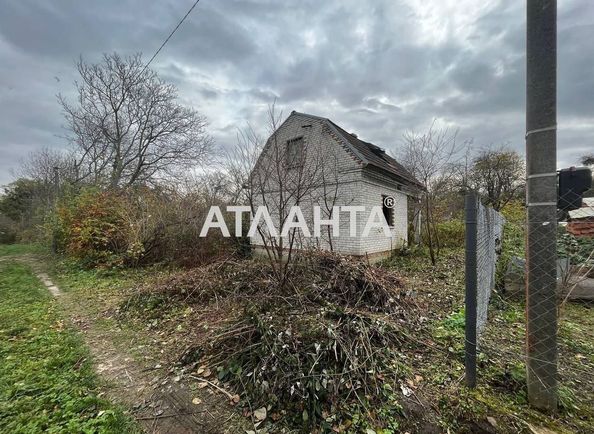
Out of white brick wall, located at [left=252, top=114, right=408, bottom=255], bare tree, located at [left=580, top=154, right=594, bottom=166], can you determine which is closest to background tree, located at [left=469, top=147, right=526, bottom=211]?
bare tree, located at [left=580, top=154, right=594, bottom=166]

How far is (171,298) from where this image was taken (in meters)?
4.77

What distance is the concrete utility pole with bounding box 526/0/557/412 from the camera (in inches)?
70.7

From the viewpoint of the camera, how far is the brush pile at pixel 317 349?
203cm

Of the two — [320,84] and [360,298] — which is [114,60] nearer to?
[320,84]

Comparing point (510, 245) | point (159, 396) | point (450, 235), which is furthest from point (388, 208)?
→ point (159, 396)

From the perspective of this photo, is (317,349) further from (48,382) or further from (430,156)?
(430,156)

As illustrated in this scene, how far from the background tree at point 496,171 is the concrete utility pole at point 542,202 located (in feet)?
69.2

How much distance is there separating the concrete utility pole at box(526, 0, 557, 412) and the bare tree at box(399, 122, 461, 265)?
6340 millimetres

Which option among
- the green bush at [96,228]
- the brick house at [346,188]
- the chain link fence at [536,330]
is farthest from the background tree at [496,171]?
the green bush at [96,228]

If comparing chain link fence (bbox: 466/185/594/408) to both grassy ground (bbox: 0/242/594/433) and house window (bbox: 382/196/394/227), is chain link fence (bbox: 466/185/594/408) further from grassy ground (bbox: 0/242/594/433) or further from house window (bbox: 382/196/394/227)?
house window (bbox: 382/196/394/227)

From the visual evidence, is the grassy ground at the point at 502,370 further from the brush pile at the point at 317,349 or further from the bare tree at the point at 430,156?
the bare tree at the point at 430,156

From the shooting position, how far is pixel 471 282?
6.64ft

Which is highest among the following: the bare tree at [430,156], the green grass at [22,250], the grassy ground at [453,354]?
the bare tree at [430,156]

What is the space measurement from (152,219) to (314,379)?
29.1 feet
